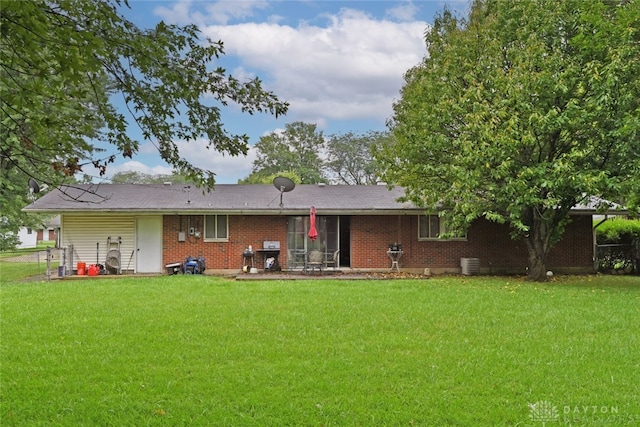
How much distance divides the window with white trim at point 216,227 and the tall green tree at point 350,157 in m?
30.5

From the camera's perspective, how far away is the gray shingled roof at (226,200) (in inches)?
585

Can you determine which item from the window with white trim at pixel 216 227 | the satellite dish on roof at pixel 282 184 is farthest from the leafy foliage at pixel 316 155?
the window with white trim at pixel 216 227

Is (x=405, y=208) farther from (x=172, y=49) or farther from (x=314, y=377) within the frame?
(x=172, y=49)

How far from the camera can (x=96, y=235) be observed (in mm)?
15492

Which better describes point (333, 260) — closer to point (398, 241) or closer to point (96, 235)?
point (398, 241)

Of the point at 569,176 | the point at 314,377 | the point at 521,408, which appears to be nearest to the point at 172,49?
the point at 314,377

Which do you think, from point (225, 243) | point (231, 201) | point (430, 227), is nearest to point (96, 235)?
point (225, 243)

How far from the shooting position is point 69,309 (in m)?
8.56

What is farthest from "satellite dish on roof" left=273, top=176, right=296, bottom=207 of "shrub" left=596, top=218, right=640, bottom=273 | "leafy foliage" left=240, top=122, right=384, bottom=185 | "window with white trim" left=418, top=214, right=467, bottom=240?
"leafy foliage" left=240, top=122, right=384, bottom=185

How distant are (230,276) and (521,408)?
11.5 meters

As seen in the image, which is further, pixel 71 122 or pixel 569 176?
pixel 569 176

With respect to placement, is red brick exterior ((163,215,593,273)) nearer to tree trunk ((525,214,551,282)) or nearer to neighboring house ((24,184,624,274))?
neighboring house ((24,184,624,274))

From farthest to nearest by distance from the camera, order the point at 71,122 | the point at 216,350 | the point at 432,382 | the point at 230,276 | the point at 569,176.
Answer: the point at 230,276
the point at 569,176
the point at 216,350
the point at 432,382
the point at 71,122

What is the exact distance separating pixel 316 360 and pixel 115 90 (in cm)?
359
